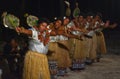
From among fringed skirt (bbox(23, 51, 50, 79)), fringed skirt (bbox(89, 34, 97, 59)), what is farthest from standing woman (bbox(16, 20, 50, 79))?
fringed skirt (bbox(89, 34, 97, 59))

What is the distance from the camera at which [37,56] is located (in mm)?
5938

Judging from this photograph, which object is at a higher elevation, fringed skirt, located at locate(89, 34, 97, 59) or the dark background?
the dark background

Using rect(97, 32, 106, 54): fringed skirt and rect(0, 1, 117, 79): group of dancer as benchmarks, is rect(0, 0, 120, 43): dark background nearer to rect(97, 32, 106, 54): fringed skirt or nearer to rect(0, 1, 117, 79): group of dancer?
rect(0, 1, 117, 79): group of dancer

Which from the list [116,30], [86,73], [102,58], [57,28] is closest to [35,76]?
[57,28]

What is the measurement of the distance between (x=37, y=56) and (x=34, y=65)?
0.16 metres

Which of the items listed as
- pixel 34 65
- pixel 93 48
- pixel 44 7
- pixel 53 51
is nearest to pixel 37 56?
pixel 34 65

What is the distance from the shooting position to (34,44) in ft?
19.7

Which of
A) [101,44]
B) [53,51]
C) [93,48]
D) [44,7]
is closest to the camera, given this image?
[53,51]

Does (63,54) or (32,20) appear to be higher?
(32,20)

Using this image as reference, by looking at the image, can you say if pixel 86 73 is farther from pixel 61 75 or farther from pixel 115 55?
pixel 115 55

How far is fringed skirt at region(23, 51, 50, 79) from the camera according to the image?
5.93 metres

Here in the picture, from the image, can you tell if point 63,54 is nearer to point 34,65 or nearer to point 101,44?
point 34,65

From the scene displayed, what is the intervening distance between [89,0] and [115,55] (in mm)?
4161

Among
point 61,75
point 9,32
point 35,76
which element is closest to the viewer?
point 35,76
